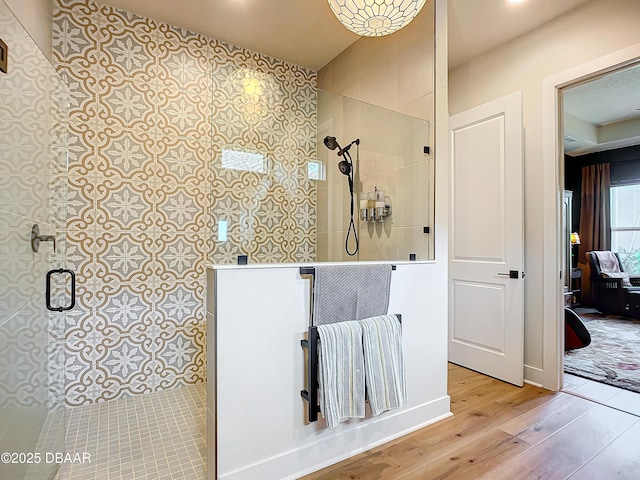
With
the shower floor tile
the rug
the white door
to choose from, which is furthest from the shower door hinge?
the rug

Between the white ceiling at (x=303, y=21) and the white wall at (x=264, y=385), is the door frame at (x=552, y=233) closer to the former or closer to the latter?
the white ceiling at (x=303, y=21)

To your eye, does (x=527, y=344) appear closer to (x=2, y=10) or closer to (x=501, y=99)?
(x=501, y=99)

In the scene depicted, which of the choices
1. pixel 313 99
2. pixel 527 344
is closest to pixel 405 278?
pixel 313 99

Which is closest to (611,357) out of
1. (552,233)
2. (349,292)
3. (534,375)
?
(534,375)

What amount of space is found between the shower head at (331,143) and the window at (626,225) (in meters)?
6.25

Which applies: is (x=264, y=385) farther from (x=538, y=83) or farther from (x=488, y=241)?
(x=538, y=83)

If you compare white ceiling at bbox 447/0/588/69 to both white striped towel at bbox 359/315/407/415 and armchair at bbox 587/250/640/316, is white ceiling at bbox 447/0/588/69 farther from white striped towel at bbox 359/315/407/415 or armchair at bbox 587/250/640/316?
armchair at bbox 587/250/640/316

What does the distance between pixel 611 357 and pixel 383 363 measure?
10.0 feet

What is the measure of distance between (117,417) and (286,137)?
2.07m

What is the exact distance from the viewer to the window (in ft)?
19.0

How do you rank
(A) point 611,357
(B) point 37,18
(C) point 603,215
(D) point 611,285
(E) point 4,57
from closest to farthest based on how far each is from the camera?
(E) point 4,57 → (B) point 37,18 → (A) point 611,357 → (D) point 611,285 → (C) point 603,215

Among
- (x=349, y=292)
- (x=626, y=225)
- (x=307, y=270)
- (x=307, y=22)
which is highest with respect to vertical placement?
(x=307, y=22)

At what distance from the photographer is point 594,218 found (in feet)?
19.9

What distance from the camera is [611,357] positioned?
3.36 metres
